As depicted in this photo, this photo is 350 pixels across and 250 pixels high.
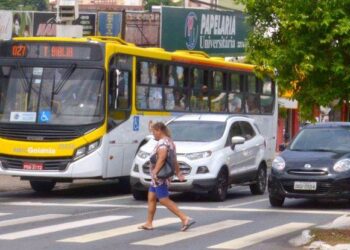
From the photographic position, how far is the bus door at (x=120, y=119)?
23.9 meters

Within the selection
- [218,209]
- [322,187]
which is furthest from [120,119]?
[322,187]

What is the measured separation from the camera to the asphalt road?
15586 mm

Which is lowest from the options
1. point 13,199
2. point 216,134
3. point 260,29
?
point 13,199

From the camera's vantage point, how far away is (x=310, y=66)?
1526 centimetres

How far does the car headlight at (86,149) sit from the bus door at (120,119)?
1.27 feet

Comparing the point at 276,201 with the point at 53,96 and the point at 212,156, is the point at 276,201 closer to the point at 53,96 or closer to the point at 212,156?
the point at 212,156

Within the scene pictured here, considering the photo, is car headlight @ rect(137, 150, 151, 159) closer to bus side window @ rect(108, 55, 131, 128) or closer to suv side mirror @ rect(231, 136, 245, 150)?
bus side window @ rect(108, 55, 131, 128)

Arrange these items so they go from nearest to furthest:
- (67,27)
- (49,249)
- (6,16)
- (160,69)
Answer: (49,249)
(160,69)
(67,27)
(6,16)

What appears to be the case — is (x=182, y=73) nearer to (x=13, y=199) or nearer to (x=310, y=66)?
(x=13, y=199)

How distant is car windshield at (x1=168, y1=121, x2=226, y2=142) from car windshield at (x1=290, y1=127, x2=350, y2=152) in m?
1.87

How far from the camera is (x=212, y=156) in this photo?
22.7m

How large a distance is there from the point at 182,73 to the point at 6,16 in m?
10.4

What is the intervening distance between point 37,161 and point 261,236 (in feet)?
26.7

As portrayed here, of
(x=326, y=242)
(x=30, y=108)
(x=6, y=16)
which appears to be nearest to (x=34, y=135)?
(x=30, y=108)
